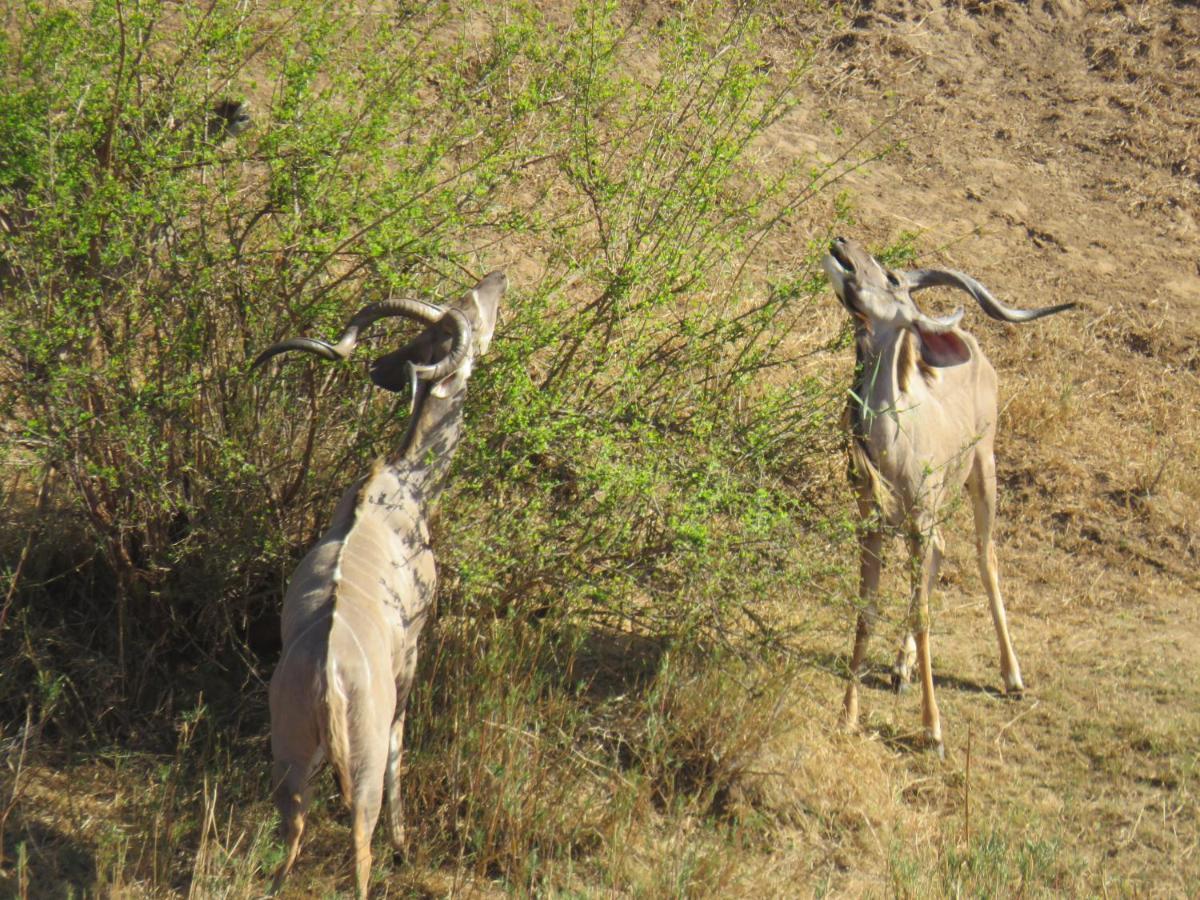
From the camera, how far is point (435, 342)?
554 cm

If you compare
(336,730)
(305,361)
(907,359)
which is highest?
(907,359)

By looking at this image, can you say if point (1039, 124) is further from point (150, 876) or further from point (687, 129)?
point (150, 876)

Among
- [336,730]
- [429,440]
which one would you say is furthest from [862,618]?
[336,730]

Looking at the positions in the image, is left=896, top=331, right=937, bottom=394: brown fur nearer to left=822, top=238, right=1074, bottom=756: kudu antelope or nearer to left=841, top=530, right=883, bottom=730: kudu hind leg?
left=822, top=238, right=1074, bottom=756: kudu antelope

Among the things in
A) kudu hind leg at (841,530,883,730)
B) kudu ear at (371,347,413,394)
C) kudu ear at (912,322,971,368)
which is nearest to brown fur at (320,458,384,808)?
Result: kudu ear at (371,347,413,394)

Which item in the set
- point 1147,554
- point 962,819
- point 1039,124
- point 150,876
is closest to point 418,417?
point 150,876

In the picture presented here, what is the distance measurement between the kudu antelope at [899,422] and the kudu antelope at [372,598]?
68.3 inches

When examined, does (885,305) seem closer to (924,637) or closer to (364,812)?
(924,637)

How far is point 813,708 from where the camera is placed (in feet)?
21.1

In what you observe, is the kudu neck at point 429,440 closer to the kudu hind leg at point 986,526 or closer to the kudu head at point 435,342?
the kudu head at point 435,342

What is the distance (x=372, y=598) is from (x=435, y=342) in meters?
1.21

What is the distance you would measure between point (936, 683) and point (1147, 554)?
2.42 meters

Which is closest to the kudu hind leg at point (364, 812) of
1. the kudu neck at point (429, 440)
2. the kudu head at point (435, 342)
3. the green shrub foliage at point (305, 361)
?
the green shrub foliage at point (305, 361)

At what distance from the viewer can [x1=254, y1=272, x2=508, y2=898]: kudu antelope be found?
4.34 meters
